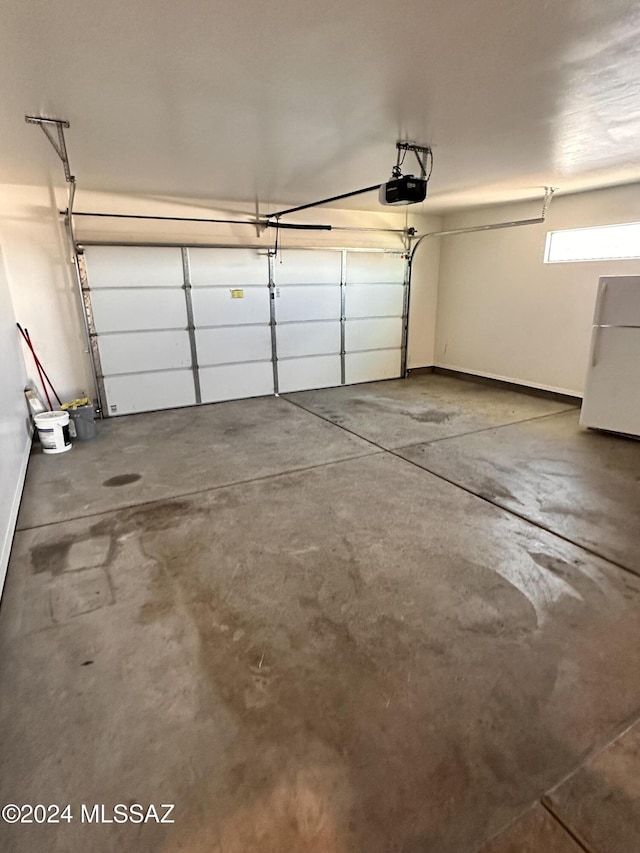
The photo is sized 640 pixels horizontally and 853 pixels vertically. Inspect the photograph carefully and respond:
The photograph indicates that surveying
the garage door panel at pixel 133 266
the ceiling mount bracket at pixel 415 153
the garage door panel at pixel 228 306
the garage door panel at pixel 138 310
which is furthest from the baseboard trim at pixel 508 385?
the garage door panel at pixel 133 266

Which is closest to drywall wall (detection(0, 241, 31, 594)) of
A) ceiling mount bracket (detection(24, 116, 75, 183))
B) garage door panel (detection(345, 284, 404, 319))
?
ceiling mount bracket (detection(24, 116, 75, 183))

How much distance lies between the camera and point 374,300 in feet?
22.5

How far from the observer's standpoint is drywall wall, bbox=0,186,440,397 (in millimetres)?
4664

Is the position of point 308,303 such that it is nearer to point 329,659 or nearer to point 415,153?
point 415,153

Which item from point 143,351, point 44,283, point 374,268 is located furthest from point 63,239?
point 374,268

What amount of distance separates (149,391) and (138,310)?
0.97m

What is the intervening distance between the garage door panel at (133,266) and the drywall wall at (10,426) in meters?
0.87

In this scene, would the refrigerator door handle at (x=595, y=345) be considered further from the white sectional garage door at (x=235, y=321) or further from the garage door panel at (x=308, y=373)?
the garage door panel at (x=308, y=373)

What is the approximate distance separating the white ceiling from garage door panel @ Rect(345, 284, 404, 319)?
2734 mm

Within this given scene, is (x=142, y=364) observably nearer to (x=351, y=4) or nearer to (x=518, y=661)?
(x=351, y=4)

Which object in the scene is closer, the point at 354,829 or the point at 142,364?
the point at 354,829

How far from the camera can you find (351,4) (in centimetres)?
154

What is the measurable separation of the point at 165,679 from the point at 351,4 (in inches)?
100

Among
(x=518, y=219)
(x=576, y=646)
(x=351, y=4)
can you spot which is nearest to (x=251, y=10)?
(x=351, y=4)
